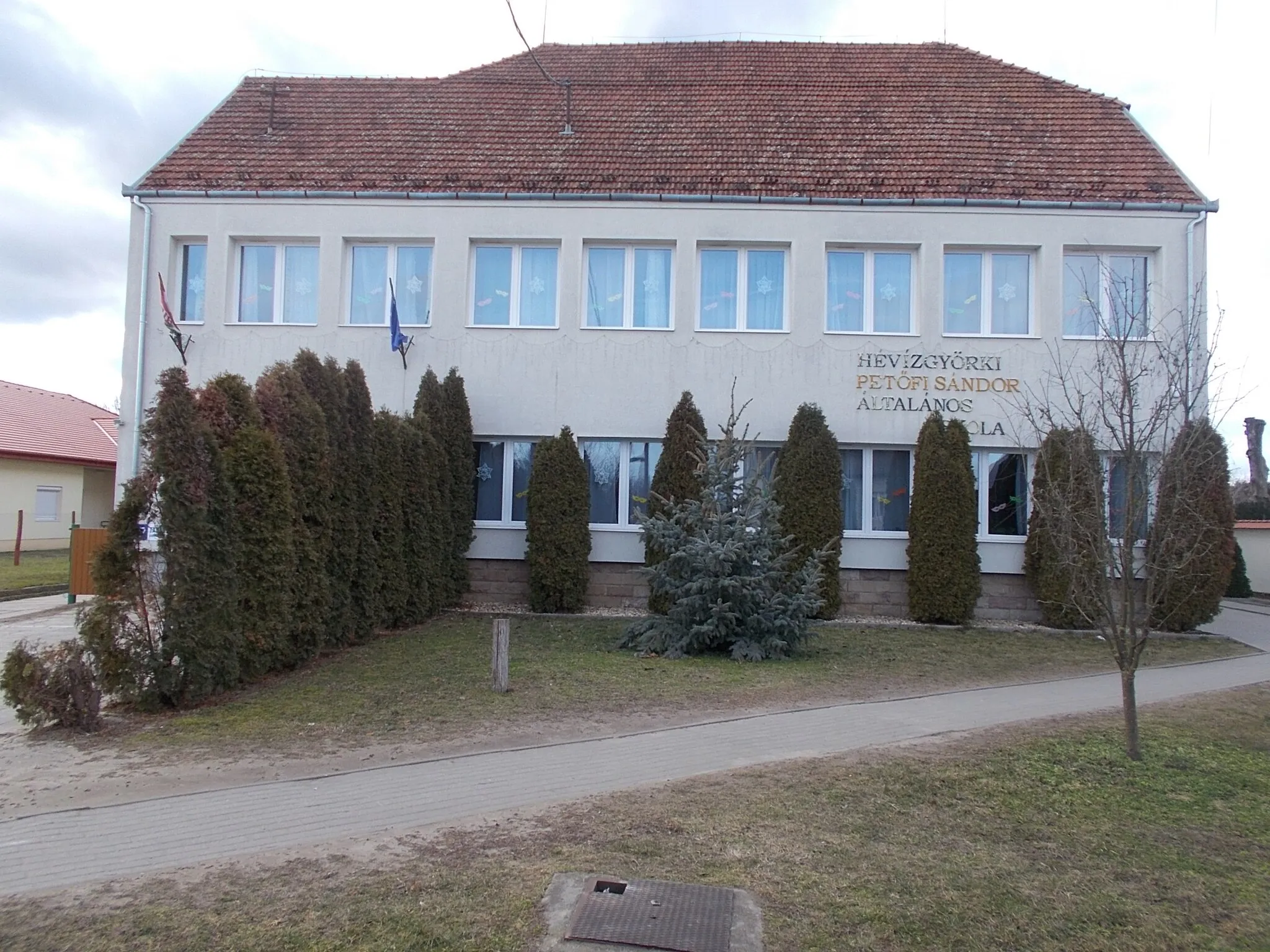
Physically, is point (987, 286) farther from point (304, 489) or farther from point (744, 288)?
point (304, 489)

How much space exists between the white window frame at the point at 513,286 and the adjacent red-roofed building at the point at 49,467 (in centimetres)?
1720

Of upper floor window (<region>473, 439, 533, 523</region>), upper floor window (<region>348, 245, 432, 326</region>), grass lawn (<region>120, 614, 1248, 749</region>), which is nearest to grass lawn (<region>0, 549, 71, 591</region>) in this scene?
upper floor window (<region>348, 245, 432, 326</region>)

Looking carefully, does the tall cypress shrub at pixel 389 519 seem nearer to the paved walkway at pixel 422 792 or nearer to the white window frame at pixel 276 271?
the white window frame at pixel 276 271

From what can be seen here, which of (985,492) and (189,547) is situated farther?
(985,492)

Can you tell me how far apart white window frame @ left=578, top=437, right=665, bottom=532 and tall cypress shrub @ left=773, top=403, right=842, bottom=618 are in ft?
7.58

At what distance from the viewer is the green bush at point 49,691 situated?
747 cm

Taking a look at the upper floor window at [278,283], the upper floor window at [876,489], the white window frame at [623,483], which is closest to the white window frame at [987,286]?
the upper floor window at [876,489]

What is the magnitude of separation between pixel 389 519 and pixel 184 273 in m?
7.69

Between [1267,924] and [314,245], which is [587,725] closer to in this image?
[1267,924]

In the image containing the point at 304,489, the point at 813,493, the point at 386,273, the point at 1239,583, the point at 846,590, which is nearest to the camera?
the point at 304,489

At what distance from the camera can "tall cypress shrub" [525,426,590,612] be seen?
15547 millimetres

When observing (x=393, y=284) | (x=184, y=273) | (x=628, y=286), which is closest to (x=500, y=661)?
(x=628, y=286)

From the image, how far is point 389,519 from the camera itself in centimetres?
1269

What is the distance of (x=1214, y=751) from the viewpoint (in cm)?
728
